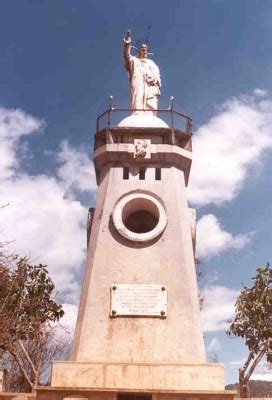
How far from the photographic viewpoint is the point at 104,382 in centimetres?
1192

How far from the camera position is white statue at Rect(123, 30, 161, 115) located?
659 inches

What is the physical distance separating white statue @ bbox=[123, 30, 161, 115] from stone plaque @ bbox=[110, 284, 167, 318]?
587 cm

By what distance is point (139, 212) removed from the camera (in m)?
15.8

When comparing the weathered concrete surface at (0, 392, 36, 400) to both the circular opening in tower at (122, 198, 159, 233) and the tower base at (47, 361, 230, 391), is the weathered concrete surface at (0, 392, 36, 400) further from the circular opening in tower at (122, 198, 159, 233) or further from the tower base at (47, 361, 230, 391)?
the circular opening in tower at (122, 198, 159, 233)

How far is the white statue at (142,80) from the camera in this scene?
1673 centimetres

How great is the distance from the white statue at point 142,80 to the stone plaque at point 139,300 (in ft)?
19.3

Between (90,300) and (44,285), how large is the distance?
12535 millimetres

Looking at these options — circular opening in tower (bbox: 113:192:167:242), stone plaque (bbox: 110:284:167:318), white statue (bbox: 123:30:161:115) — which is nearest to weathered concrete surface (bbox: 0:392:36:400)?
stone plaque (bbox: 110:284:167:318)

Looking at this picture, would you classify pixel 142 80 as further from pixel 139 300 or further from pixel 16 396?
pixel 16 396

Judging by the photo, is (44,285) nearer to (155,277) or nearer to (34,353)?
(34,353)

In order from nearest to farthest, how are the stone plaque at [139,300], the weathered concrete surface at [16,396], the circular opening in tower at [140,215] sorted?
the weathered concrete surface at [16,396], the stone plaque at [139,300], the circular opening in tower at [140,215]

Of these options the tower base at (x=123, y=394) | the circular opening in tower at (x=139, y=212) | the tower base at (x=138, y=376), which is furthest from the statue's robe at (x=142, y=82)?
the tower base at (x=123, y=394)

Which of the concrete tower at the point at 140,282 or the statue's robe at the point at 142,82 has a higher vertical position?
the statue's robe at the point at 142,82

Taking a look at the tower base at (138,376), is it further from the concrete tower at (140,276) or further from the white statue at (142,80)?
the white statue at (142,80)
